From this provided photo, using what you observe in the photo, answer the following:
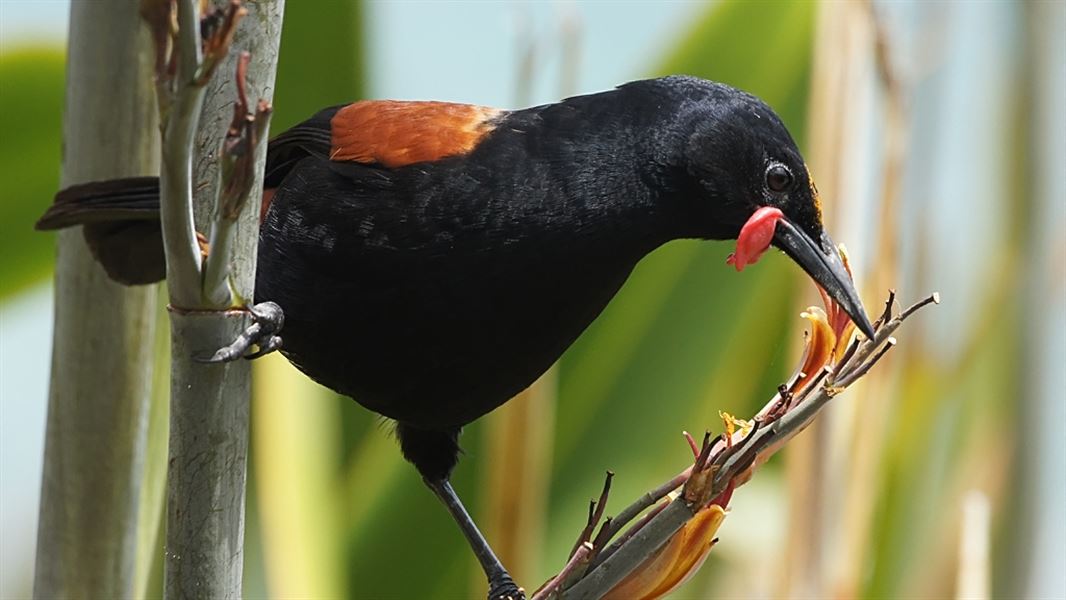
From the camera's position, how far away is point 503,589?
1.89m

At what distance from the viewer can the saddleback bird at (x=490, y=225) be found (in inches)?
60.1

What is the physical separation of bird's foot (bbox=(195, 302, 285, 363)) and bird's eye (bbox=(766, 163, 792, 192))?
604mm

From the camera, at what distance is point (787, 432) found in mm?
1089

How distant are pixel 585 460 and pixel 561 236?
601 millimetres

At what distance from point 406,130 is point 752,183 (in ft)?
1.43

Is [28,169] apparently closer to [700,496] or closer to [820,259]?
[820,259]

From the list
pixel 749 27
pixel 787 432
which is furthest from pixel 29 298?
Answer: pixel 787 432

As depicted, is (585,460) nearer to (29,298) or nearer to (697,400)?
(697,400)

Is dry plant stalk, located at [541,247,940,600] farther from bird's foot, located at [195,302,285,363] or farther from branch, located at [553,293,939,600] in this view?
bird's foot, located at [195,302,285,363]

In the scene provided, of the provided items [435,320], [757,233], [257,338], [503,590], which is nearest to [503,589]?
[503,590]

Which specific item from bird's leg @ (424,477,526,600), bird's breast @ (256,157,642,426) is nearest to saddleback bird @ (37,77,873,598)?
bird's breast @ (256,157,642,426)

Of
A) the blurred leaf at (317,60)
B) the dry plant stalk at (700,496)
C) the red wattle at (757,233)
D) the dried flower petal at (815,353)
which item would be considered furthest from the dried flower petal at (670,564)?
the blurred leaf at (317,60)

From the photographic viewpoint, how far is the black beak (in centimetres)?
148

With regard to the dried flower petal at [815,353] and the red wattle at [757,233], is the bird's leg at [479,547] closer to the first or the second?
the red wattle at [757,233]
